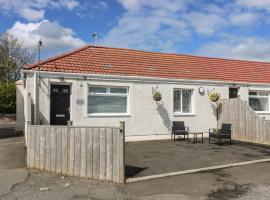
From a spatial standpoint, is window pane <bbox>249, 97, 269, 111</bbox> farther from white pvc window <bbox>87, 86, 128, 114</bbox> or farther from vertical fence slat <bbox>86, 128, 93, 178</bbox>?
vertical fence slat <bbox>86, 128, 93, 178</bbox>

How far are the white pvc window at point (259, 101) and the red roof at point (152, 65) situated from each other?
74 centimetres

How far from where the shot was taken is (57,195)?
7316 mm

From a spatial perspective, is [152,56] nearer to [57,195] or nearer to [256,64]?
[256,64]

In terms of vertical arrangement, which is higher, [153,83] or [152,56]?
[152,56]

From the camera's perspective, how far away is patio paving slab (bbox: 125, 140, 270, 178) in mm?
10117

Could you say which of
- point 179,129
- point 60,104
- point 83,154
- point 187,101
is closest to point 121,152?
point 83,154

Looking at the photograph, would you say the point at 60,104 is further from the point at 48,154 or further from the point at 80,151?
the point at 80,151

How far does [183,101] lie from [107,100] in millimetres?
4222

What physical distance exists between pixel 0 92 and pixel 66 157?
74.3ft

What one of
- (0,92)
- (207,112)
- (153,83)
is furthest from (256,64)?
(0,92)

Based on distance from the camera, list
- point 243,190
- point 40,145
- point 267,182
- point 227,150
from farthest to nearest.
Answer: point 227,150
point 40,145
point 267,182
point 243,190

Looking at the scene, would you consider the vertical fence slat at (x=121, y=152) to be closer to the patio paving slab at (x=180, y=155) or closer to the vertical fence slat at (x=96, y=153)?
the patio paving slab at (x=180, y=155)

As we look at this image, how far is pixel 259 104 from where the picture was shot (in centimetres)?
2028

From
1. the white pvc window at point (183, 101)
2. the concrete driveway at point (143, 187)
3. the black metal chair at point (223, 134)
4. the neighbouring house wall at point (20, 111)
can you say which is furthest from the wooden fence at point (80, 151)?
the neighbouring house wall at point (20, 111)
